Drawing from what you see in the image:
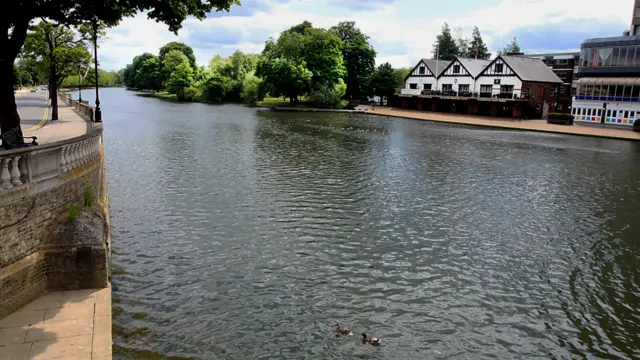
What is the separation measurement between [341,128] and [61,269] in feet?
159

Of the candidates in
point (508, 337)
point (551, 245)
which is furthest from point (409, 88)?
point (508, 337)

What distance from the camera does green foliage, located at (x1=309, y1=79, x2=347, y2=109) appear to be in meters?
89.7

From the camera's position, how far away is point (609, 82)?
62.4m

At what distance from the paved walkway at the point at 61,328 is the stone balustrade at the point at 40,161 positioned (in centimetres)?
287

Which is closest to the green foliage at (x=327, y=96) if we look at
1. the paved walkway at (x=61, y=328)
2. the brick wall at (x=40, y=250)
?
the brick wall at (x=40, y=250)

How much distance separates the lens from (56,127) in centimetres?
2962

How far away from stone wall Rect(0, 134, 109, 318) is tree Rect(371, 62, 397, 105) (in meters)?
87.5

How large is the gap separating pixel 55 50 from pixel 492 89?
64.2 metres

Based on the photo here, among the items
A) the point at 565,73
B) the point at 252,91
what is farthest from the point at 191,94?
the point at 565,73

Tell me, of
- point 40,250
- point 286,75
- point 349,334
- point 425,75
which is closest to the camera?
point 40,250

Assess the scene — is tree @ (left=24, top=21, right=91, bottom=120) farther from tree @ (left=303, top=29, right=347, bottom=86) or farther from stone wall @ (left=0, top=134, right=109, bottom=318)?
tree @ (left=303, top=29, right=347, bottom=86)

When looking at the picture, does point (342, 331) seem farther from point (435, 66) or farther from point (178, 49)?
point (178, 49)

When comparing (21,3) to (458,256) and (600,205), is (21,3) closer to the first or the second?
(458,256)

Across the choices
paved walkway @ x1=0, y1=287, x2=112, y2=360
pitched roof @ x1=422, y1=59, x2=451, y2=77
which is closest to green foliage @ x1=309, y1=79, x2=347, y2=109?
pitched roof @ x1=422, y1=59, x2=451, y2=77
